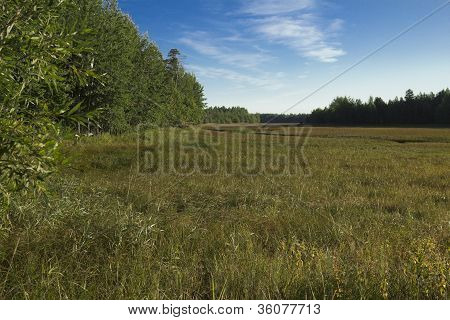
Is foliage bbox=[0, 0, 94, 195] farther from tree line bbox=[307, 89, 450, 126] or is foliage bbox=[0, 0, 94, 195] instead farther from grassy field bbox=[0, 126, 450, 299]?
tree line bbox=[307, 89, 450, 126]

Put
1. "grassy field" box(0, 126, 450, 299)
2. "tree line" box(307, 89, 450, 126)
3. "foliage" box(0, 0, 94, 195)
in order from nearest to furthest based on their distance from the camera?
"foliage" box(0, 0, 94, 195), "grassy field" box(0, 126, 450, 299), "tree line" box(307, 89, 450, 126)

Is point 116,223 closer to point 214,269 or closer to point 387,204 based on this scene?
point 214,269

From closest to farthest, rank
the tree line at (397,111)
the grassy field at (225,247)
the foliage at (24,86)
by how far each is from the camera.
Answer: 1. the foliage at (24,86)
2. the grassy field at (225,247)
3. the tree line at (397,111)

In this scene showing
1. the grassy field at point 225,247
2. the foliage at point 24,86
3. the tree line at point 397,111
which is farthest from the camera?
the tree line at point 397,111

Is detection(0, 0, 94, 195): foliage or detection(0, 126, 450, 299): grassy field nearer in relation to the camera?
detection(0, 0, 94, 195): foliage

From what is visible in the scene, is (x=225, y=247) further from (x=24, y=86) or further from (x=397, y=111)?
(x=397, y=111)

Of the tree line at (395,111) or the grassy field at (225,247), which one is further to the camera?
the tree line at (395,111)

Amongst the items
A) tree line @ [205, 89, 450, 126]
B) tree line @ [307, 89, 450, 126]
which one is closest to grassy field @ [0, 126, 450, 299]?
tree line @ [205, 89, 450, 126]

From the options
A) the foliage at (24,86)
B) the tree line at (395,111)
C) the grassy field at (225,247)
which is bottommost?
the grassy field at (225,247)

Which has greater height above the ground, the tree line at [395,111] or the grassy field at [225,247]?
the tree line at [395,111]

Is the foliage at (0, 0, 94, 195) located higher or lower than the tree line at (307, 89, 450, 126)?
lower

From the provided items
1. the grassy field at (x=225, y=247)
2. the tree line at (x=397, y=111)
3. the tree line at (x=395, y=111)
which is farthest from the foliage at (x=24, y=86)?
the tree line at (x=397, y=111)

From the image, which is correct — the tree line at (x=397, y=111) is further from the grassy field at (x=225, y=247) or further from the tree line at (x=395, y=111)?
the grassy field at (x=225, y=247)

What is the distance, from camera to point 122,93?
32.8 meters
